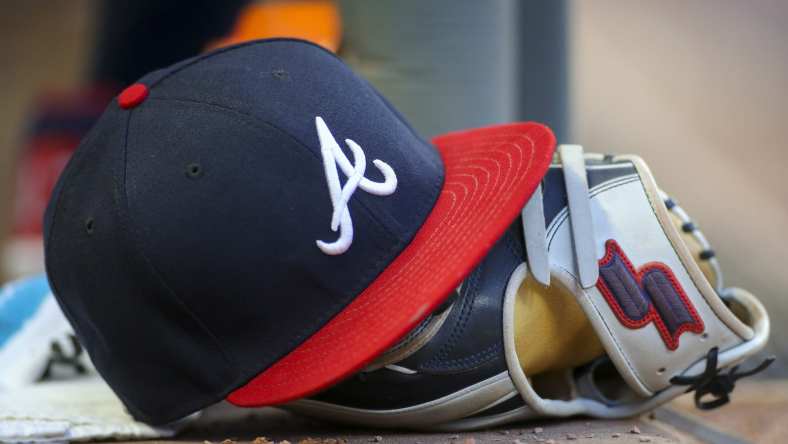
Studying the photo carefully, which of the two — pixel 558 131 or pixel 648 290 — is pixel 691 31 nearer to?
pixel 558 131

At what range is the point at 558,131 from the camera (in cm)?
187

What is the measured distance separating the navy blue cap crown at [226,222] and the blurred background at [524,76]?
0.66m

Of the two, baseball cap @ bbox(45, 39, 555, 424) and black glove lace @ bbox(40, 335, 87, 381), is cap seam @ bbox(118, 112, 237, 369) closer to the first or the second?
baseball cap @ bbox(45, 39, 555, 424)

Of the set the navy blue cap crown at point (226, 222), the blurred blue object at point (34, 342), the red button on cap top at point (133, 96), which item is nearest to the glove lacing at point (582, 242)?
the navy blue cap crown at point (226, 222)

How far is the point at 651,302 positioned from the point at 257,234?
446mm

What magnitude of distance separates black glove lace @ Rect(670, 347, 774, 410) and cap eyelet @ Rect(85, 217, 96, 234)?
0.66m

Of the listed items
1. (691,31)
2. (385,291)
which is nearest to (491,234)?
(385,291)

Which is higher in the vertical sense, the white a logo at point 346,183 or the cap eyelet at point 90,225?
the white a logo at point 346,183

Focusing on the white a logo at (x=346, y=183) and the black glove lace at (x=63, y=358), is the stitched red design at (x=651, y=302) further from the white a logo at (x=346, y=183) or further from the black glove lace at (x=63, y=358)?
the black glove lace at (x=63, y=358)

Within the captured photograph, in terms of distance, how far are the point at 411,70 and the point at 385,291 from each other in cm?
80

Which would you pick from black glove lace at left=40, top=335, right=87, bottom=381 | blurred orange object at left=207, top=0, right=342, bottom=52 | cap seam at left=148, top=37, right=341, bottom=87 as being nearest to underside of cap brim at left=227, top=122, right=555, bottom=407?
cap seam at left=148, top=37, right=341, bottom=87

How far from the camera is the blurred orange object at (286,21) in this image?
2.75m

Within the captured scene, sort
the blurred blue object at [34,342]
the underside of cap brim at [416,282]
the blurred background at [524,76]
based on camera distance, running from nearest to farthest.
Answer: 1. the underside of cap brim at [416,282]
2. the blurred blue object at [34,342]
3. the blurred background at [524,76]

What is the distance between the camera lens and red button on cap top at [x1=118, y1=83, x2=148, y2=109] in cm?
101
